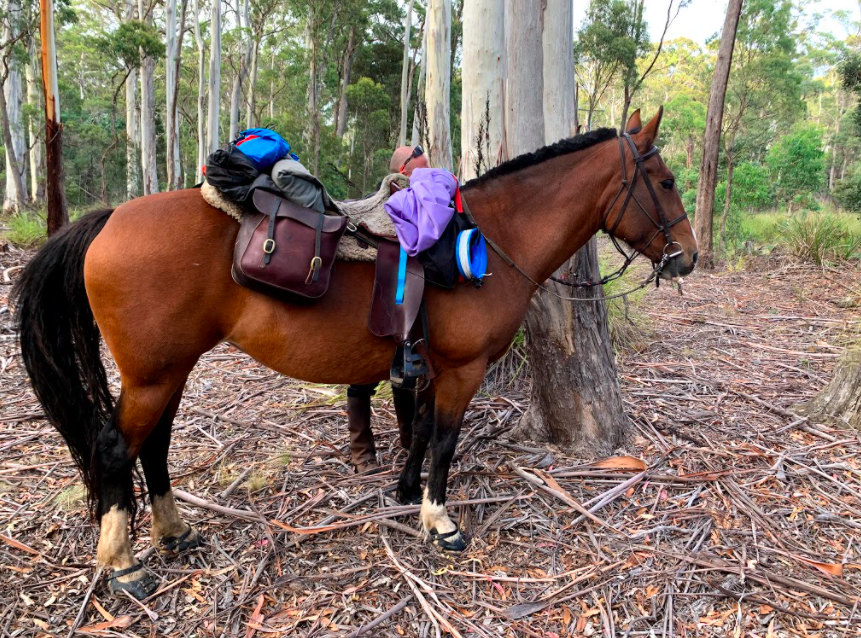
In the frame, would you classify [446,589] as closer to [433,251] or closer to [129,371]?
[433,251]

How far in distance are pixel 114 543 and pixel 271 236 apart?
169cm

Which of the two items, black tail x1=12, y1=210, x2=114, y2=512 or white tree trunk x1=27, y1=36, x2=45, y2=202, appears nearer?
black tail x1=12, y1=210, x2=114, y2=512

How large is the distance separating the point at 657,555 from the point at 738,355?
3.37 meters

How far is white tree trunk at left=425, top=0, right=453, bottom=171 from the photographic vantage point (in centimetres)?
638

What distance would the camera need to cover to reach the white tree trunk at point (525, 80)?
3.71 metres

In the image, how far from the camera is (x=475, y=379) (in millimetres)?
2895

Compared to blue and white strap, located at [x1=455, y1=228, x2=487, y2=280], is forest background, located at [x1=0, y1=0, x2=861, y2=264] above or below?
above

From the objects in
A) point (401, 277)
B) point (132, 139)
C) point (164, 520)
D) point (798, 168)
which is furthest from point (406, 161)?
point (798, 168)

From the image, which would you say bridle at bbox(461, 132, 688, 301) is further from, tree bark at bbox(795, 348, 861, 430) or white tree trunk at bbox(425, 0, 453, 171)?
white tree trunk at bbox(425, 0, 453, 171)

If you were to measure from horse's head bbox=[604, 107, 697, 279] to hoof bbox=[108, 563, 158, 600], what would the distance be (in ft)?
9.97

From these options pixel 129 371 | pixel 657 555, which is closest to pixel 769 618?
pixel 657 555

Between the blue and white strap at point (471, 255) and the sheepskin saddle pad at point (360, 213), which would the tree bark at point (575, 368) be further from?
the sheepskin saddle pad at point (360, 213)

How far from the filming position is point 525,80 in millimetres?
3705

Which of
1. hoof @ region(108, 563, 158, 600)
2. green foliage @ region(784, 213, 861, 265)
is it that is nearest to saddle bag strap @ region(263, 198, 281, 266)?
hoof @ region(108, 563, 158, 600)
